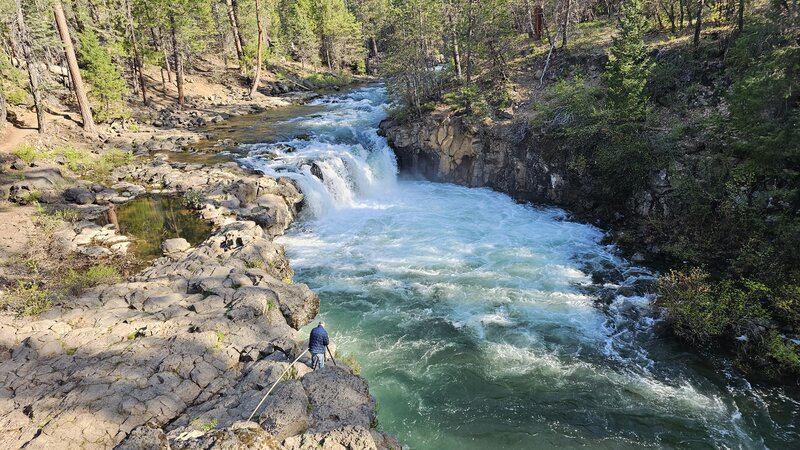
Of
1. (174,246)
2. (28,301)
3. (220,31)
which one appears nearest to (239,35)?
(220,31)

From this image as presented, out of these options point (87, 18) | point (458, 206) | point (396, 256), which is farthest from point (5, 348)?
point (87, 18)

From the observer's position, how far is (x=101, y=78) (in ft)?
91.6

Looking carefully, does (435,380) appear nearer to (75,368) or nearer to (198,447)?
(198,447)

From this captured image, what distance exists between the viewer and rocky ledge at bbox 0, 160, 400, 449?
297 inches

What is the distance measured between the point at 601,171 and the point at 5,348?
2071 cm

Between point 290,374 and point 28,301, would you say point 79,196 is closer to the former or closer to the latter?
point 28,301

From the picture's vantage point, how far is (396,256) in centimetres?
1812

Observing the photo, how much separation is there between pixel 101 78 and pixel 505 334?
2931cm

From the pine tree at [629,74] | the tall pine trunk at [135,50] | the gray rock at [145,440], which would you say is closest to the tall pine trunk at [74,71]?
the tall pine trunk at [135,50]

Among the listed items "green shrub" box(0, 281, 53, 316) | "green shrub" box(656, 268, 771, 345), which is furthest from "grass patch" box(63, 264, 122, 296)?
"green shrub" box(656, 268, 771, 345)

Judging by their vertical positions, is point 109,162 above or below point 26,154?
below

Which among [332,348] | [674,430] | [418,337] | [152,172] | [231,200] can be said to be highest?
[152,172]

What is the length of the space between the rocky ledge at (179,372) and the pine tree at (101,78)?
66.8 ft

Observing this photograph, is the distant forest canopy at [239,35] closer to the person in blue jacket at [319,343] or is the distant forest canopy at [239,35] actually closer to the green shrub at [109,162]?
the green shrub at [109,162]
